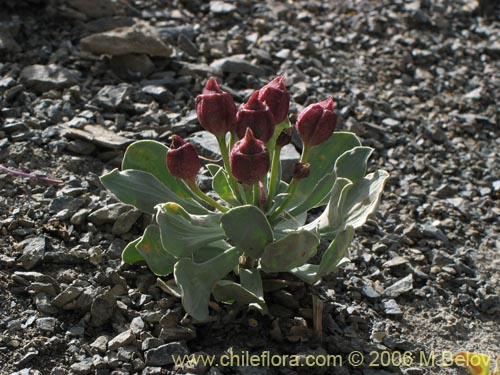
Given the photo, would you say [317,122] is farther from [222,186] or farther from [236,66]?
[236,66]

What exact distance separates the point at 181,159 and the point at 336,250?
1.99ft

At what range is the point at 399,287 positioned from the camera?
3.29m

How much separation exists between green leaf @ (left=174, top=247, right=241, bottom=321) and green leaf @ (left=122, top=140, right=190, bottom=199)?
0.44 metres

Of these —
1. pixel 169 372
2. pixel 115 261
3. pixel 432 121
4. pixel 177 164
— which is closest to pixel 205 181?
pixel 115 261

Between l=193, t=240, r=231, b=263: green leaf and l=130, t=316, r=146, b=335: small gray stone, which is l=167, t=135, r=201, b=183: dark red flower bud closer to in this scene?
l=193, t=240, r=231, b=263: green leaf

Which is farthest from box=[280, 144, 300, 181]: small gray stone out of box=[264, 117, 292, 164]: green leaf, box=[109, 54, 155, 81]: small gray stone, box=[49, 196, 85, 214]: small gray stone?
box=[109, 54, 155, 81]: small gray stone

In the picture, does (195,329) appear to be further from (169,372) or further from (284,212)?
(284,212)

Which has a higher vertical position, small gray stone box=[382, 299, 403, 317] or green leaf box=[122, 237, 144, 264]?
green leaf box=[122, 237, 144, 264]

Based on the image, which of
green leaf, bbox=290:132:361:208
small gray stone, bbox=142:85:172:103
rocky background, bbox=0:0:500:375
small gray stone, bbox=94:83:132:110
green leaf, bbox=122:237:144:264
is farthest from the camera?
small gray stone, bbox=142:85:172:103

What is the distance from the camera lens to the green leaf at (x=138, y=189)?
2.89 metres

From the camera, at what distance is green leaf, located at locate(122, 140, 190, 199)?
3021mm

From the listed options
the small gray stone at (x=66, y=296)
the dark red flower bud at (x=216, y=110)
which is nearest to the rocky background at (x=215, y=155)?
the small gray stone at (x=66, y=296)

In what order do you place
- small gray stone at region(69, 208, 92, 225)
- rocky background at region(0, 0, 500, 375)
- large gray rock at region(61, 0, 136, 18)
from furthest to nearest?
large gray rock at region(61, 0, 136, 18)
small gray stone at region(69, 208, 92, 225)
rocky background at region(0, 0, 500, 375)

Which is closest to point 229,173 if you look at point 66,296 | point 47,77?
point 66,296
